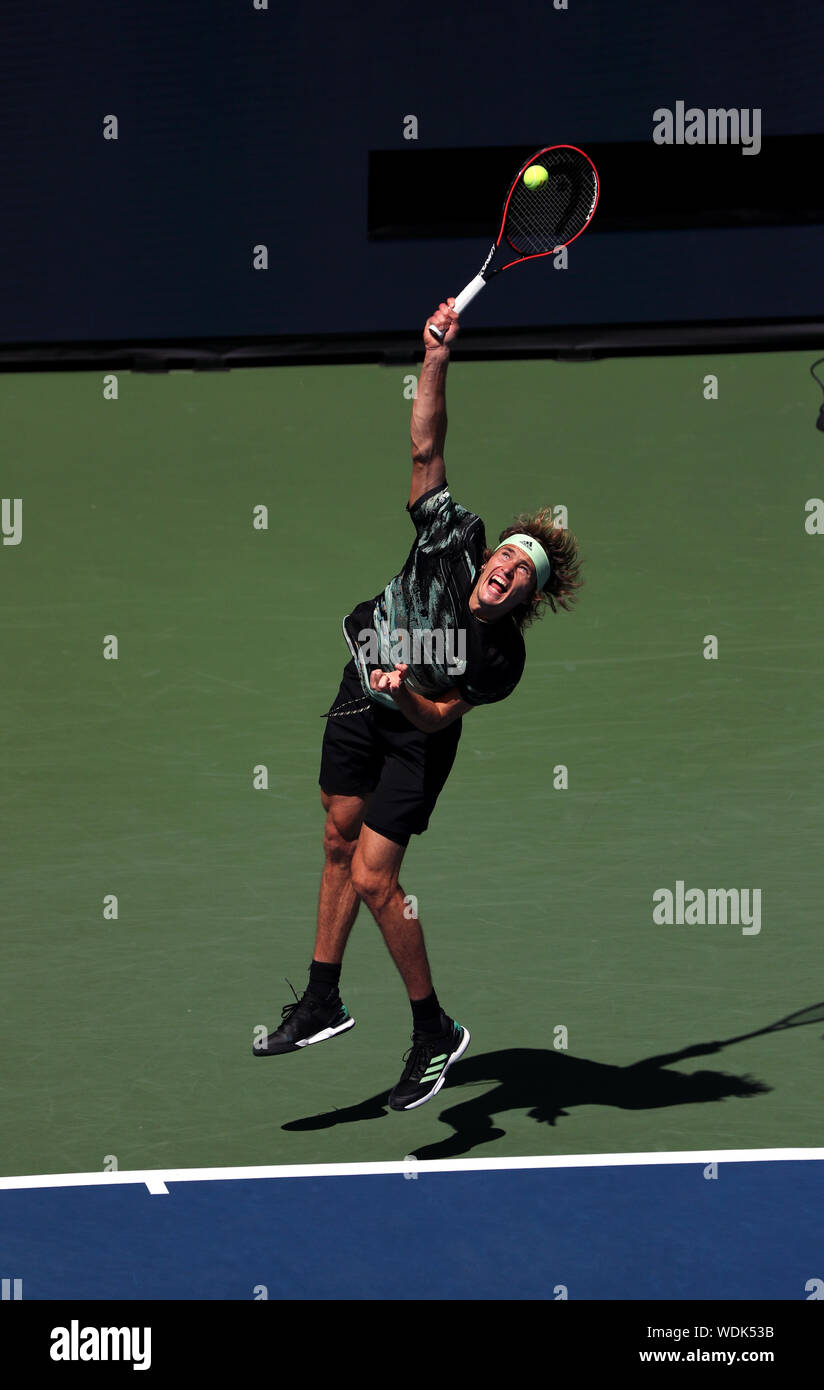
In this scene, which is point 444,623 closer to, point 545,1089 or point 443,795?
point 545,1089

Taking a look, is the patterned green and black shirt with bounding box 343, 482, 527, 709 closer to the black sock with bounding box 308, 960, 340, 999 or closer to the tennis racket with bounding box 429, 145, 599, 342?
the black sock with bounding box 308, 960, 340, 999

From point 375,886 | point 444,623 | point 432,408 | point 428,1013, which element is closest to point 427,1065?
point 428,1013

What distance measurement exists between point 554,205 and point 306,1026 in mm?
3631

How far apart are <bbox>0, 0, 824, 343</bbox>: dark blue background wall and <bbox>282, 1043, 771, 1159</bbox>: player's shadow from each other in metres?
9.22

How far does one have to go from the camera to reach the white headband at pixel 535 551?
269 inches

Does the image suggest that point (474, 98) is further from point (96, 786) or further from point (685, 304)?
point (96, 786)

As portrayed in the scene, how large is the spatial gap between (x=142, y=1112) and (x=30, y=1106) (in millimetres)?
467

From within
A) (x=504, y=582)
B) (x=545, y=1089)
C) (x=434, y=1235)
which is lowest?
(x=434, y=1235)

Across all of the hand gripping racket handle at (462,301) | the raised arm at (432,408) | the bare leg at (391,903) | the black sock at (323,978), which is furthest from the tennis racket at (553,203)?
the black sock at (323,978)

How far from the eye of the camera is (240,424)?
15328 mm

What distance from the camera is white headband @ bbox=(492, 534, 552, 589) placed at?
22.4ft

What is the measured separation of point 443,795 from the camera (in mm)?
10969

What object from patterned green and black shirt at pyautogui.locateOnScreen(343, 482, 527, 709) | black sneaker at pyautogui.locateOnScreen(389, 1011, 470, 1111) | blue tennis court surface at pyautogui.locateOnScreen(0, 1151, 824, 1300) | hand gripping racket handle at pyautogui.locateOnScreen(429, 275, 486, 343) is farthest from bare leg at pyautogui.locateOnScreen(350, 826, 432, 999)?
hand gripping racket handle at pyautogui.locateOnScreen(429, 275, 486, 343)

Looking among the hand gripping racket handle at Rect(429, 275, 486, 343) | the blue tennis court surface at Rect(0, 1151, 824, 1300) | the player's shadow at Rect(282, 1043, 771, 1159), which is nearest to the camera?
the blue tennis court surface at Rect(0, 1151, 824, 1300)
